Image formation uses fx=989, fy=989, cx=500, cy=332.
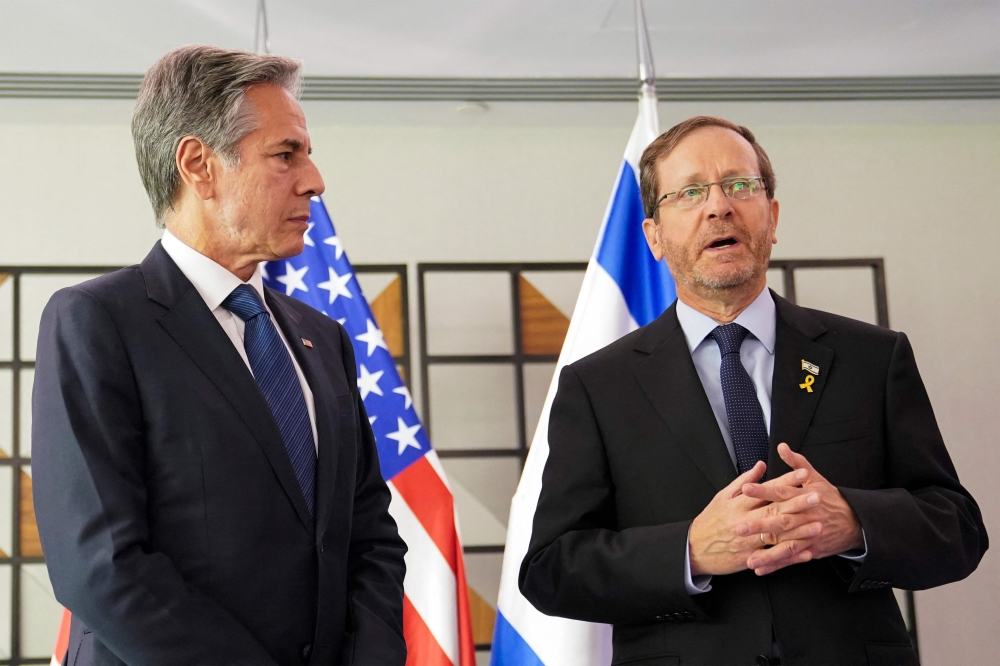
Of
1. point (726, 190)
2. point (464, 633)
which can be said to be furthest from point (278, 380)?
point (464, 633)

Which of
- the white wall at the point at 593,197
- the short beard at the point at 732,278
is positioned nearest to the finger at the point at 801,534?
the short beard at the point at 732,278

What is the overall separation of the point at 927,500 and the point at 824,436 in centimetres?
20

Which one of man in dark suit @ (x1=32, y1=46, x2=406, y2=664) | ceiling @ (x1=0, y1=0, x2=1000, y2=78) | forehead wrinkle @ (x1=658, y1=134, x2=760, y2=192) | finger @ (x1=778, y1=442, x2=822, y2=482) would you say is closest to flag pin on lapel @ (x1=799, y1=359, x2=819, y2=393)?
finger @ (x1=778, y1=442, x2=822, y2=482)

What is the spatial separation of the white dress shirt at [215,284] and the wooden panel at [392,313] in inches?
108

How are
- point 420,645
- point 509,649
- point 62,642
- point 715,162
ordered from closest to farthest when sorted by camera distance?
point 715,162
point 62,642
point 509,649
point 420,645

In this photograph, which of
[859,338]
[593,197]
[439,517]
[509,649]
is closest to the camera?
[859,338]

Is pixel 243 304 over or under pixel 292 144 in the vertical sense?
under

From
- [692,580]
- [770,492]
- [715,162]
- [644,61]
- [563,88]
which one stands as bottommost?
[692,580]

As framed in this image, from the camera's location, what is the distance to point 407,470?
3.09 metres

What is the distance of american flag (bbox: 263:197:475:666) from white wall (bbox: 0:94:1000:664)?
1.30m

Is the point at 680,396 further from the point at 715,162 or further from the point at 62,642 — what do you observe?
the point at 62,642

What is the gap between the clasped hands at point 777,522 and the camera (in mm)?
1573

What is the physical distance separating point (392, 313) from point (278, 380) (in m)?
2.86

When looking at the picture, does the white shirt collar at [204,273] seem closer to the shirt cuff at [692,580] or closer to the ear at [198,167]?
the ear at [198,167]
